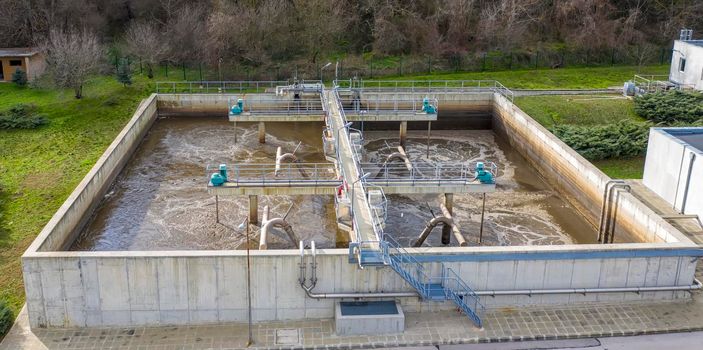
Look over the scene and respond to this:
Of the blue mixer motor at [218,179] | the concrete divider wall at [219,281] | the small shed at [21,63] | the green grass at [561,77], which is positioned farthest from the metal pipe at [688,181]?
the small shed at [21,63]

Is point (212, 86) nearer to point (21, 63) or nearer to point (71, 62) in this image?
point (71, 62)

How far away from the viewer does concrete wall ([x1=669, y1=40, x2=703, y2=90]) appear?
127 ft

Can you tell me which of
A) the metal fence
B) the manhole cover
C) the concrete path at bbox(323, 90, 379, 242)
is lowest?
the manhole cover

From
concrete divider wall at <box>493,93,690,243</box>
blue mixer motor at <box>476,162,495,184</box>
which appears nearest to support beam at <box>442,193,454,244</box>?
blue mixer motor at <box>476,162,495,184</box>

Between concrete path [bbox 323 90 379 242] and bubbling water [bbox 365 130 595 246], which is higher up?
concrete path [bbox 323 90 379 242]

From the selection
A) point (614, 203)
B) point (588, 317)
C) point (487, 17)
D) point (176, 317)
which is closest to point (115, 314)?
point (176, 317)

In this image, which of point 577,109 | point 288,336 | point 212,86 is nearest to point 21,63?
point 212,86

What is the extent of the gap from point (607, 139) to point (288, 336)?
19835 mm

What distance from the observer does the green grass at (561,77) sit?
143ft

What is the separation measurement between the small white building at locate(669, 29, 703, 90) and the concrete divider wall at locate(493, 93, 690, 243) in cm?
1035

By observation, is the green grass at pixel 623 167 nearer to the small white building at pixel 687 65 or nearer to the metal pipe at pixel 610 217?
the metal pipe at pixel 610 217

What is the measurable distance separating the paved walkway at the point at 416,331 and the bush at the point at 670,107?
684 inches

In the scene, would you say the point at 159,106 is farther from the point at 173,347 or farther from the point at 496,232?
the point at 173,347

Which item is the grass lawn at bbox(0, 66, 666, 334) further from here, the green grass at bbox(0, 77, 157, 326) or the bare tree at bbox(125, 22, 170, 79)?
the bare tree at bbox(125, 22, 170, 79)
